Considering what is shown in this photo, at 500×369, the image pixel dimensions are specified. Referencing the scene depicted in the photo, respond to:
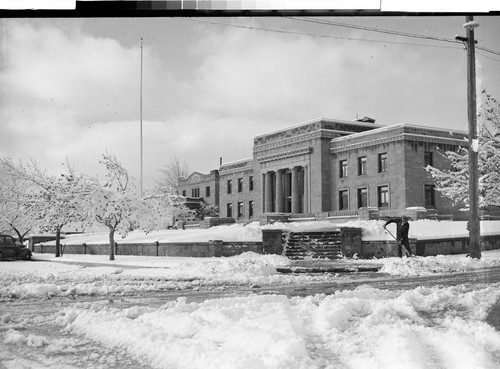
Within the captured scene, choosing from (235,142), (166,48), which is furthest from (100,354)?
(166,48)

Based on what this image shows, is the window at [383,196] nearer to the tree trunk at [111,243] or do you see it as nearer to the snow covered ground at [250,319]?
the snow covered ground at [250,319]

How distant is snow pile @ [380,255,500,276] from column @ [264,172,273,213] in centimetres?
126

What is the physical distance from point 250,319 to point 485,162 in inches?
105

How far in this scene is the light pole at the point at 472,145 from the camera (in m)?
4.39

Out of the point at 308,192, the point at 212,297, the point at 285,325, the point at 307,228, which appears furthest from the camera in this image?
the point at 308,192

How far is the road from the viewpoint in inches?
123

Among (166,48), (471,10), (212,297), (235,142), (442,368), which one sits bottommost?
(442,368)

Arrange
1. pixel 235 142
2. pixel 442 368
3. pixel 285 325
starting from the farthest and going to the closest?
pixel 235 142, pixel 285 325, pixel 442 368

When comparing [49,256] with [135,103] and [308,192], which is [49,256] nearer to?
[135,103]

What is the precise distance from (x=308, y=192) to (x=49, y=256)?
297 cm

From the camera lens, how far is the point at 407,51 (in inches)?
173

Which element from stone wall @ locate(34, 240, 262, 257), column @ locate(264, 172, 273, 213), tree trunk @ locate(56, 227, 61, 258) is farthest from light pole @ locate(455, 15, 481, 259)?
tree trunk @ locate(56, 227, 61, 258)

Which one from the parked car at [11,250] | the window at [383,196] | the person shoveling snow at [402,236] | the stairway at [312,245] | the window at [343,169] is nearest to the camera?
the parked car at [11,250]

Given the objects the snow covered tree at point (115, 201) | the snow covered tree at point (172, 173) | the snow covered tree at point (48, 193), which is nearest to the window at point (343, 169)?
the snow covered tree at point (172, 173)
